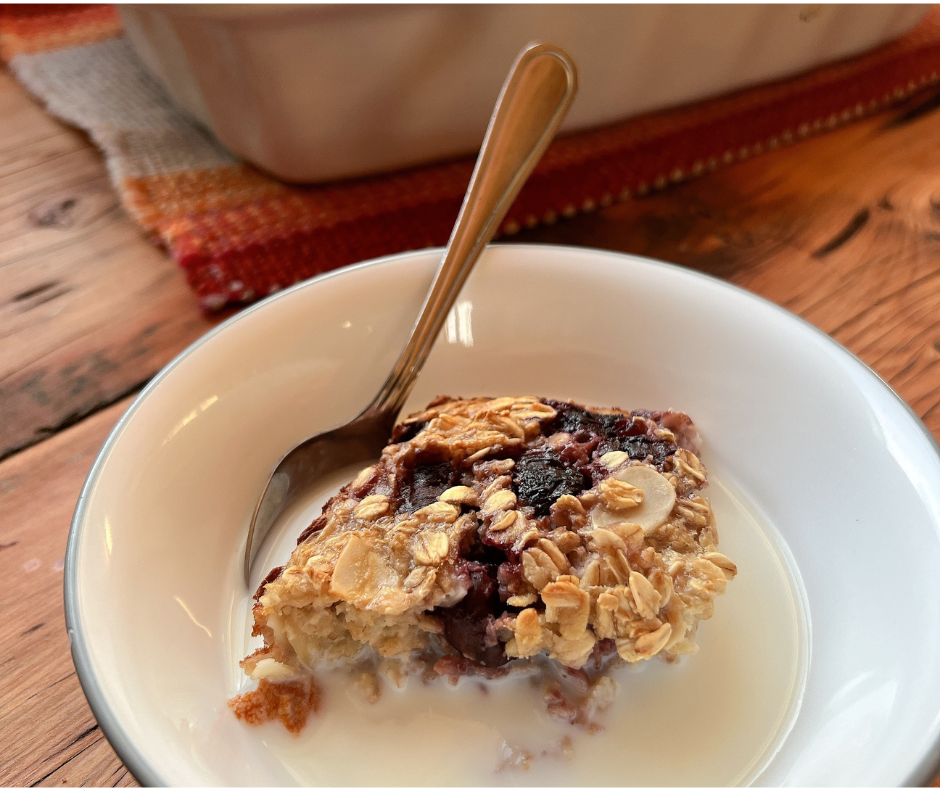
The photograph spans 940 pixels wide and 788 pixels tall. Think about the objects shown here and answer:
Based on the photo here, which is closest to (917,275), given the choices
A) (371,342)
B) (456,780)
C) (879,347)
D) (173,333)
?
(879,347)

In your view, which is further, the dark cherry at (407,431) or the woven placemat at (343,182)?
the woven placemat at (343,182)

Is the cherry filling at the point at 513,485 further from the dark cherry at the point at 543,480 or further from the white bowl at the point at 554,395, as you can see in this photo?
the white bowl at the point at 554,395

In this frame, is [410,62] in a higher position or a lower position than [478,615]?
higher

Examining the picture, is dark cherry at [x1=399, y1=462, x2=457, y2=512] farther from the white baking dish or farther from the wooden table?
the white baking dish

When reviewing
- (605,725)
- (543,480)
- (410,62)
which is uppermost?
(410,62)

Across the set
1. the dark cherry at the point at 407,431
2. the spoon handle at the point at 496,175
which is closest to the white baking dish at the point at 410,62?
the spoon handle at the point at 496,175

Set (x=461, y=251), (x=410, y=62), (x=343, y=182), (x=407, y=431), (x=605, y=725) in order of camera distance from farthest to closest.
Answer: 1. (x=343, y=182)
2. (x=410, y=62)
3. (x=461, y=251)
4. (x=407, y=431)
5. (x=605, y=725)

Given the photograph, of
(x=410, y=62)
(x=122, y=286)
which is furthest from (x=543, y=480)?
(x=122, y=286)

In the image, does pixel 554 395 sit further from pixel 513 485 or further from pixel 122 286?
pixel 122 286
